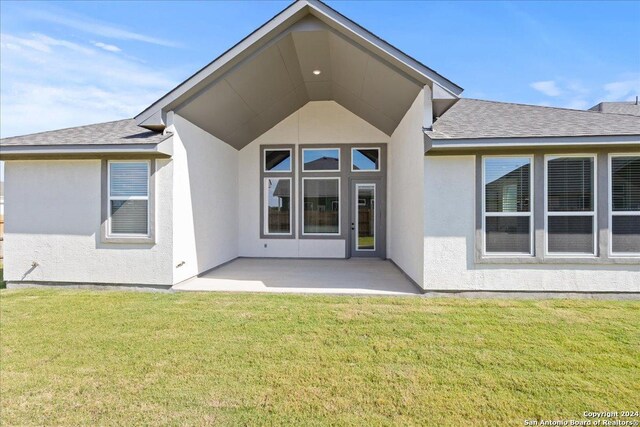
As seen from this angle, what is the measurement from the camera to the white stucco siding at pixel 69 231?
6316 mm

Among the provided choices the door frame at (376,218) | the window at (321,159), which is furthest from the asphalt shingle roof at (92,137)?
the door frame at (376,218)

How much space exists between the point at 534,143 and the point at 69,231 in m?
9.50

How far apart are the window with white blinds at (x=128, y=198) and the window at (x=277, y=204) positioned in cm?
442

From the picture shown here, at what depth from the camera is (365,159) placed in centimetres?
1023

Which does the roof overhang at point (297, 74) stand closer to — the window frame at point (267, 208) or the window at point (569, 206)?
the window frame at point (267, 208)

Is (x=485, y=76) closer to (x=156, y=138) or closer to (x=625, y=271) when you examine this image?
(x=625, y=271)

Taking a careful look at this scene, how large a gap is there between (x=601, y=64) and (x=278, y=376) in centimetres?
1649

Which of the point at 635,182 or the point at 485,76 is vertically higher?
the point at 485,76

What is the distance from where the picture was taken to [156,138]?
614 centimetres

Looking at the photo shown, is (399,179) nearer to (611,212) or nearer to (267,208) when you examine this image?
(611,212)

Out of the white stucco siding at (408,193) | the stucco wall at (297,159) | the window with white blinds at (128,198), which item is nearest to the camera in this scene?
the white stucco siding at (408,193)

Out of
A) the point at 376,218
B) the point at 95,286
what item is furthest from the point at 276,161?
the point at 95,286

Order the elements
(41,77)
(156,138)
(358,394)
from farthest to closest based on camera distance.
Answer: (41,77)
(156,138)
(358,394)

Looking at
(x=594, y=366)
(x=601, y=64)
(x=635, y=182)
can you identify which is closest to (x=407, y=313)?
(x=594, y=366)
